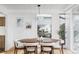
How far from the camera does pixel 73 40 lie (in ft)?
10.3

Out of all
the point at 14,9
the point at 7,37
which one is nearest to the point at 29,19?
the point at 14,9

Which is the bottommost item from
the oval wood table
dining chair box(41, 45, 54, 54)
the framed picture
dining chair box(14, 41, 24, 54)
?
dining chair box(41, 45, 54, 54)

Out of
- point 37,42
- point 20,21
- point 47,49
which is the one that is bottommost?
point 47,49

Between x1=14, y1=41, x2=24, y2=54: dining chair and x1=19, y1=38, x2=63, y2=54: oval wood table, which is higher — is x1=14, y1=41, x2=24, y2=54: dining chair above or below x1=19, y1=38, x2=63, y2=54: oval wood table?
below

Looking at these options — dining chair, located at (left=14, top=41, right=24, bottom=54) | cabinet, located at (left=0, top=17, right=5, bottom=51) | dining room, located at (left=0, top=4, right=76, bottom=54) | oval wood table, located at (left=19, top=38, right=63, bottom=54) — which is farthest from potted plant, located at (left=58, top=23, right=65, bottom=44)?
cabinet, located at (left=0, top=17, right=5, bottom=51)

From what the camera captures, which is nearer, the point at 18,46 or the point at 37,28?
the point at 18,46

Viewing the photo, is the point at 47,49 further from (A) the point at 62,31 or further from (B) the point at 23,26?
(B) the point at 23,26

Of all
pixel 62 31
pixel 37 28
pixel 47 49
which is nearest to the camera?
pixel 47 49

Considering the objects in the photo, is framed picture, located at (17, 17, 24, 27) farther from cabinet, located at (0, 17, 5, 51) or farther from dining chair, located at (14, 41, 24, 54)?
dining chair, located at (14, 41, 24, 54)

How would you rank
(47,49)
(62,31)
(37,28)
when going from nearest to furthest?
1. (47,49)
2. (62,31)
3. (37,28)

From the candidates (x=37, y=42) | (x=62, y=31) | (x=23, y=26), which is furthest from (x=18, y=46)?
(x=62, y=31)
